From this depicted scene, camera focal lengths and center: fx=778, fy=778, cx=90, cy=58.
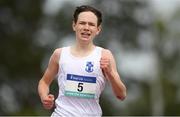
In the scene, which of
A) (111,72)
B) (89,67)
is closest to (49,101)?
(89,67)

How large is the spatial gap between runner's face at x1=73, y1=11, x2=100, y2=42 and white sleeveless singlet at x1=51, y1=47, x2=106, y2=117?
18cm

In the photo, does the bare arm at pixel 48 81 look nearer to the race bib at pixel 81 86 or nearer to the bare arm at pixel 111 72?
the race bib at pixel 81 86

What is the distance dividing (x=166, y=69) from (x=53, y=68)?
1642 inches

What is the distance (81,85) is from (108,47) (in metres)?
31.4

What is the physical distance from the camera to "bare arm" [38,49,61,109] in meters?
7.08

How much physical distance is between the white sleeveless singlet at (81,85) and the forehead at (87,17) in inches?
11.3

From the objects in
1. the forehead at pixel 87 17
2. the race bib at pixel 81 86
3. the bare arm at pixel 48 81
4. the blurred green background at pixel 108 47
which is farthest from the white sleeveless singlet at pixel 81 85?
the blurred green background at pixel 108 47

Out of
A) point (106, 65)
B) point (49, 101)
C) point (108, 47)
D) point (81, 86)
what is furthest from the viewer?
point (108, 47)

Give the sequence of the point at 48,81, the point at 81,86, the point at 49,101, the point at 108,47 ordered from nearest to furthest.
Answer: the point at 81,86 → the point at 49,101 → the point at 48,81 → the point at 108,47

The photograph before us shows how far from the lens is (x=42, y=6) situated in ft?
120

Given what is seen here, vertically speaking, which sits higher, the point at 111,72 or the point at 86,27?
the point at 86,27

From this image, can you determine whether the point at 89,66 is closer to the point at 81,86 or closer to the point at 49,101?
the point at 81,86

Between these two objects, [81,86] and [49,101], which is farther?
[49,101]

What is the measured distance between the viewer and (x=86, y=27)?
6.91m
